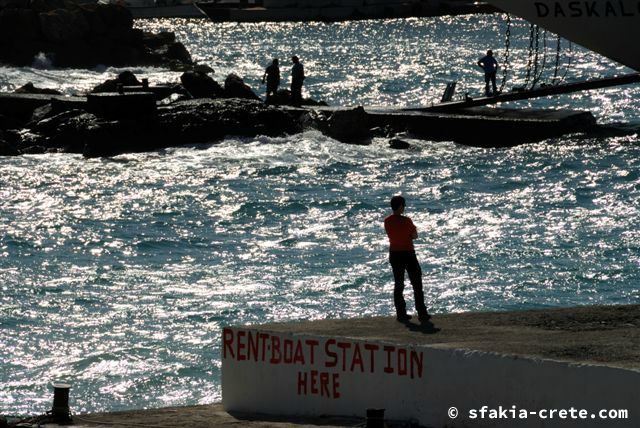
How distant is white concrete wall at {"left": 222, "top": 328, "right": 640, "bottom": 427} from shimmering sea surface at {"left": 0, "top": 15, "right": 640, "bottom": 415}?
10.7 ft

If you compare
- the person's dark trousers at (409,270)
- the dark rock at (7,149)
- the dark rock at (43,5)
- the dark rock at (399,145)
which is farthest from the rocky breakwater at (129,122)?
the dark rock at (43,5)

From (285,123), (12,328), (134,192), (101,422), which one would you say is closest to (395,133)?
(285,123)

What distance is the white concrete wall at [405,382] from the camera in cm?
936

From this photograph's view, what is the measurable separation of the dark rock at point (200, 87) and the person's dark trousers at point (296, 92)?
6.79ft

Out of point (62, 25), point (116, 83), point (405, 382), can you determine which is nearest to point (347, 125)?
point (116, 83)

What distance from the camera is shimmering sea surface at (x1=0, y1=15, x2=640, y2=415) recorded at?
53.2ft

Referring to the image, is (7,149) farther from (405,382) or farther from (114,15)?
(114,15)

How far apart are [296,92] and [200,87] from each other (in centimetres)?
279

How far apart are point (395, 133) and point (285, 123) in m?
2.41

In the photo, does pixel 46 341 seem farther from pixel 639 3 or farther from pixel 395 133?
pixel 639 3

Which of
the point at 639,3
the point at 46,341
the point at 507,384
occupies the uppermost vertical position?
the point at 639,3

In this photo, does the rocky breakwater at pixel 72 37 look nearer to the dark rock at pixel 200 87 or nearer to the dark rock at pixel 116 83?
the dark rock at pixel 116 83

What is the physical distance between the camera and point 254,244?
2242 centimetres

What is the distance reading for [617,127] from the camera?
114 feet
